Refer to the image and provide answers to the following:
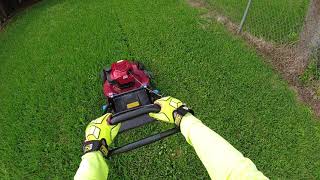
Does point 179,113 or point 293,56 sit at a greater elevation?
point 179,113

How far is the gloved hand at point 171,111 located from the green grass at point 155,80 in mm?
1424

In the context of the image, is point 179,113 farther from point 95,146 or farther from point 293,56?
point 293,56

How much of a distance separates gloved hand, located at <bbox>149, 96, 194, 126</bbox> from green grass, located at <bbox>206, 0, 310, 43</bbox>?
12.1ft

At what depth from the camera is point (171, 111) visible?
13.2ft

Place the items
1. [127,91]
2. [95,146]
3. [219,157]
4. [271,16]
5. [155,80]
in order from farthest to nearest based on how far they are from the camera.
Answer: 1. [271,16]
2. [155,80]
3. [127,91]
4. [95,146]
5. [219,157]

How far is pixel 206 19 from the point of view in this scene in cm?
757

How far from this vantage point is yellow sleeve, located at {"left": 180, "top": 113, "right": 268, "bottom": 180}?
296 cm

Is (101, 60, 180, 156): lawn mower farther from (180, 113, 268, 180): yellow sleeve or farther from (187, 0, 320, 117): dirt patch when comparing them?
(187, 0, 320, 117): dirt patch

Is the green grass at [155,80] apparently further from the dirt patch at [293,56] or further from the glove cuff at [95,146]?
the glove cuff at [95,146]

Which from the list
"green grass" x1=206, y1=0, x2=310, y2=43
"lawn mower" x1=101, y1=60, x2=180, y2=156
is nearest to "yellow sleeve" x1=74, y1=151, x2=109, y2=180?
"lawn mower" x1=101, y1=60, x2=180, y2=156

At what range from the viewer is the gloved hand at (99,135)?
387 cm

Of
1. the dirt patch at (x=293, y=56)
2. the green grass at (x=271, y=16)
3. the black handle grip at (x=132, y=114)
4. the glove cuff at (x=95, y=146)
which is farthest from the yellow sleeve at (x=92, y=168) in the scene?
the green grass at (x=271, y=16)

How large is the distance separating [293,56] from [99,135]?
4.07 meters

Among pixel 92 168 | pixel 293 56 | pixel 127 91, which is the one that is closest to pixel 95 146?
pixel 92 168
